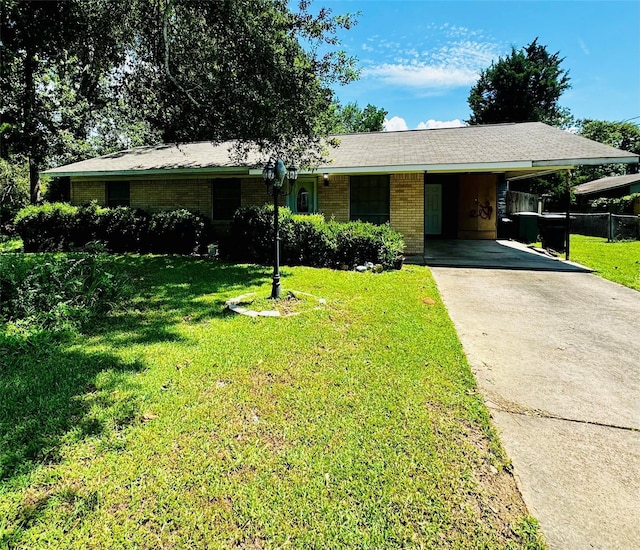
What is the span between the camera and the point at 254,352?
166 inches

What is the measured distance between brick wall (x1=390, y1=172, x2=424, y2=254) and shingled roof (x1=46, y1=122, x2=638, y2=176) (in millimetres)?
694

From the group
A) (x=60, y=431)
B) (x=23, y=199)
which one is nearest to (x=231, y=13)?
(x=60, y=431)

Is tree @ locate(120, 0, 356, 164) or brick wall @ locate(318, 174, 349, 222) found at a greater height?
tree @ locate(120, 0, 356, 164)

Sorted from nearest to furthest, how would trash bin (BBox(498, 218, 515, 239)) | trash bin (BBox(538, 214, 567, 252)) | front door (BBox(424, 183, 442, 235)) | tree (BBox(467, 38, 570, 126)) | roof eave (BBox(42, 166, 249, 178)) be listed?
1. trash bin (BBox(538, 214, 567, 252))
2. roof eave (BBox(42, 166, 249, 178))
3. trash bin (BBox(498, 218, 515, 239))
4. front door (BBox(424, 183, 442, 235))
5. tree (BBox(467, 38, 570, 126))

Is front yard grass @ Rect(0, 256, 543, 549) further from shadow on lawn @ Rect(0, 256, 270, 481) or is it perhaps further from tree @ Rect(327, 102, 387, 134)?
tree @ Rect(327, 102, 387, 134)

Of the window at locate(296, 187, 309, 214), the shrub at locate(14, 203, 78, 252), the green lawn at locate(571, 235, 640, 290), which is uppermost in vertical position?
the window at locate(296, 187, 309, 214)

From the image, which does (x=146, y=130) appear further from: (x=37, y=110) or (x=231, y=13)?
(x=231, y=13)

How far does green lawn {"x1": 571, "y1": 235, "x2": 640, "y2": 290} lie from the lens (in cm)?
859

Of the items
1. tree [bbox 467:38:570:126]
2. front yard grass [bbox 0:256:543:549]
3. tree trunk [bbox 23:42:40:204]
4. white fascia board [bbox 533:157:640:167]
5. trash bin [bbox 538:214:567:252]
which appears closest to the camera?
front yard grass [bbox 0:256:543:549]

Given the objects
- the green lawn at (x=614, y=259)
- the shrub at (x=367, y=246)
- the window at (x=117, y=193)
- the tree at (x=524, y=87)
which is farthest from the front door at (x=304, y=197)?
the tree at (x=524, y=87)

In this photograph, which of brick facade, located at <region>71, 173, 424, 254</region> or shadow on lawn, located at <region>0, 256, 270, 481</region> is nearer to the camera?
shadow on lawn, located at <region>0, 256, 270, 481</region>

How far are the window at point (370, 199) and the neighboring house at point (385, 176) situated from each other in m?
0.03

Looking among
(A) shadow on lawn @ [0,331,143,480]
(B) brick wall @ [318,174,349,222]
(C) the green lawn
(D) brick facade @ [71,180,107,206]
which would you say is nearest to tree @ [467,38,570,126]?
(C) the green lawn

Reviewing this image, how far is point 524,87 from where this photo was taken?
28.9 m
